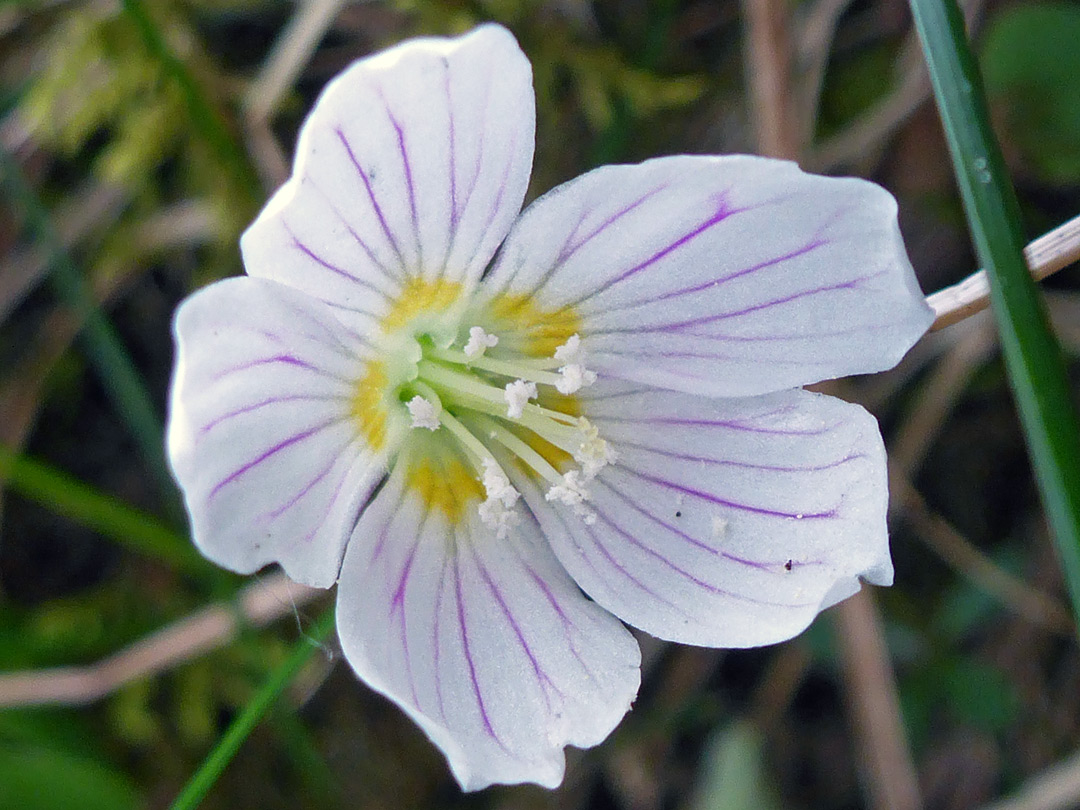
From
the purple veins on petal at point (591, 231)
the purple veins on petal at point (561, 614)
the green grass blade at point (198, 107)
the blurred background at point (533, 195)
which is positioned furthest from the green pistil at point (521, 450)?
the green grass blade at point (198, 107)

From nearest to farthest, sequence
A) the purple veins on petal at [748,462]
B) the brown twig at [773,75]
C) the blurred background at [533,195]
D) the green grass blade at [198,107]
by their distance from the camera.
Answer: the purple veins on petal at [748,462], the green grass blade at [198,107], the brown twig at [773,75], the blurred background at [533,195]

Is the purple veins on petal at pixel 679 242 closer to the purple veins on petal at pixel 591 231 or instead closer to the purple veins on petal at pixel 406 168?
the purple veins on petal at pixel 591 231

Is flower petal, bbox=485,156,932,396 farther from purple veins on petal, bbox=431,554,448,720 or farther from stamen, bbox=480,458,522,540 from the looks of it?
purple veins on petal, bbox=431,554,448,720

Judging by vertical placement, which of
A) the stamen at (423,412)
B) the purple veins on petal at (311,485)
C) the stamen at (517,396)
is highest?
the purple veins on petal at (311,485)

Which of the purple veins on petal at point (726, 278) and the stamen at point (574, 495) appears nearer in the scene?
the purple veins on petal at point (726, 278)

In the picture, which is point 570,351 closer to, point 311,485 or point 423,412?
point 423,412

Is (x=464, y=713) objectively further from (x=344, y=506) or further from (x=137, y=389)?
(x=137, y=389)
